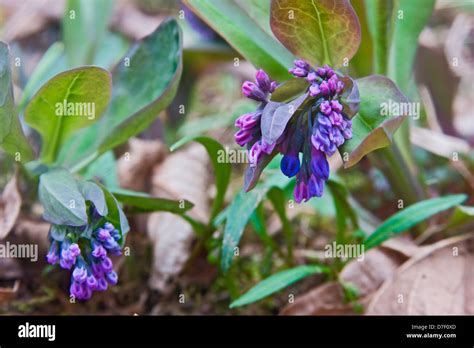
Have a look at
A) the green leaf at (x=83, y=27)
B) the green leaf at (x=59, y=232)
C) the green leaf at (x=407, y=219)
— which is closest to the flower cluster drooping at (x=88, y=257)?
the green leaf at (x=59, y=232)

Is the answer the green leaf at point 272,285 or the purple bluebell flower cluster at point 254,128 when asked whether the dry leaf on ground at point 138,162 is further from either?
the purple bluebell flower cluster at point 254,128

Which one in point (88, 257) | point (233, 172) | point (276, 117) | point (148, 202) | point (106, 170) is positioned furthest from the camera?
point (233, 172)

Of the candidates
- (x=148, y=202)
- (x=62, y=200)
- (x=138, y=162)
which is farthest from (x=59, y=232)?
(x=138, y=162)

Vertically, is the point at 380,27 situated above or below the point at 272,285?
above

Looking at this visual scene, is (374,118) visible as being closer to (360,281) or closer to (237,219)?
(237,219)

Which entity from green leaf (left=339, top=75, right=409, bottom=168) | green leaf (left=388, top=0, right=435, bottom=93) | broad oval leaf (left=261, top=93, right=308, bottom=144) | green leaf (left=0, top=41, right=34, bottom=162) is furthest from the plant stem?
green leaf (left=0, top=41, right=34, bottom=162)

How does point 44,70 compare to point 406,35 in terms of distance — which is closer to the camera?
point 406,35
